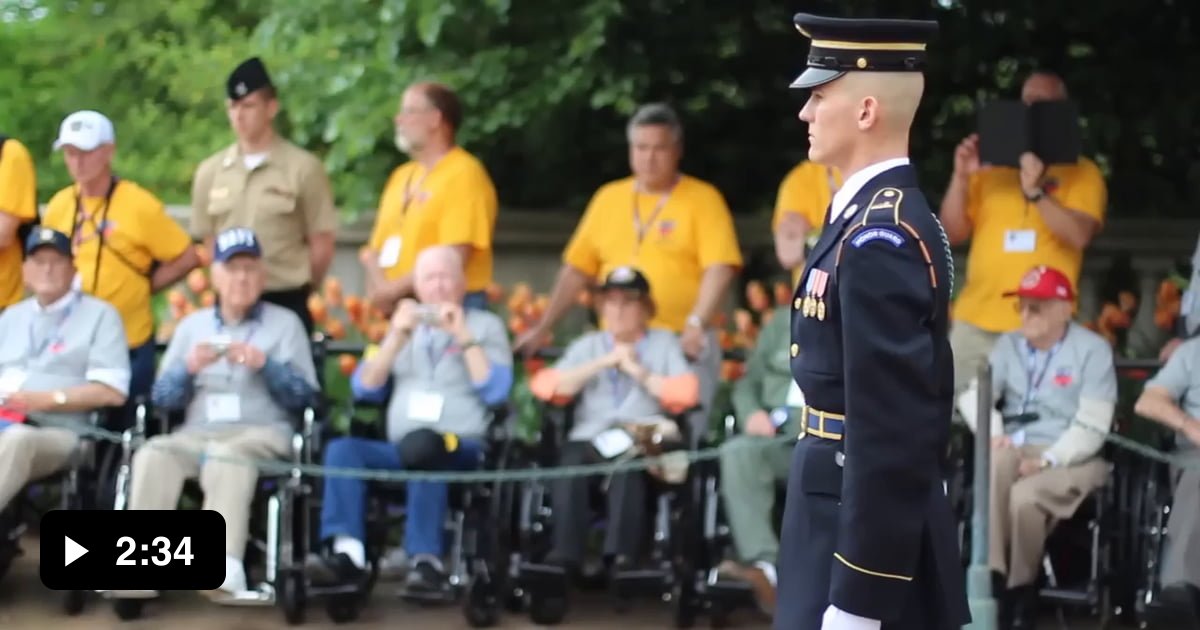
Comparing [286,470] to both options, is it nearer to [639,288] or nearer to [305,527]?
[305,527]

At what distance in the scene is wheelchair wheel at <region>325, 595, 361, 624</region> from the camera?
23.4 ft

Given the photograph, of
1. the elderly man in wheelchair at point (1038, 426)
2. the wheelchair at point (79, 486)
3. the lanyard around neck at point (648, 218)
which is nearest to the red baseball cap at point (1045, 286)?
the elderly man in wheelchair at point (1038, 426)

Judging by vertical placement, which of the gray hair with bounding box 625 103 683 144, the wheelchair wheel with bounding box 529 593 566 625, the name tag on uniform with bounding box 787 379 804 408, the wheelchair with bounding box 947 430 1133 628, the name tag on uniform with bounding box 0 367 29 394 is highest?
the gray hair with bounding box 625 103 683 144

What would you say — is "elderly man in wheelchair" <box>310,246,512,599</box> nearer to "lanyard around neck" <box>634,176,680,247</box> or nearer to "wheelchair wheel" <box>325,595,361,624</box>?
"wheelchair wheel" <box>325,595,361,624</box>

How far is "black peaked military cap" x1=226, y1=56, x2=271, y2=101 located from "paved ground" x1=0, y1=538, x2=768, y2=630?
80.0 inches

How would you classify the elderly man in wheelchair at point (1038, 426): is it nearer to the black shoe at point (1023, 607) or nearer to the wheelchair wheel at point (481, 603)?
the black shoe at point (1023, 607)

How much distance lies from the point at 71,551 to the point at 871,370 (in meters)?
4.62

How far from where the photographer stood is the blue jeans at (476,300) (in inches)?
306

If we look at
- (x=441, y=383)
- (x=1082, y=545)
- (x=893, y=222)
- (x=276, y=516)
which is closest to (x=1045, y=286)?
(x=1082, y=545)

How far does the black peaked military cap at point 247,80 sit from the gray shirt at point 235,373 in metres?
1.00

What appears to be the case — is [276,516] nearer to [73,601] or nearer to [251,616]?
[251,616]

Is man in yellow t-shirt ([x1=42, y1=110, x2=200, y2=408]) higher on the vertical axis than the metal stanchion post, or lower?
higher

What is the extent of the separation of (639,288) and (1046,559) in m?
1.76

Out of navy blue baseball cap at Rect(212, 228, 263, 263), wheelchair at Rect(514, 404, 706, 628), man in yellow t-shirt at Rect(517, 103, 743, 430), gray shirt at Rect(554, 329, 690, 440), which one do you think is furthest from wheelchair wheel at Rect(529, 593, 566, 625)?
navy blue baseball cap at Rect(212, 228, 263, 263)
